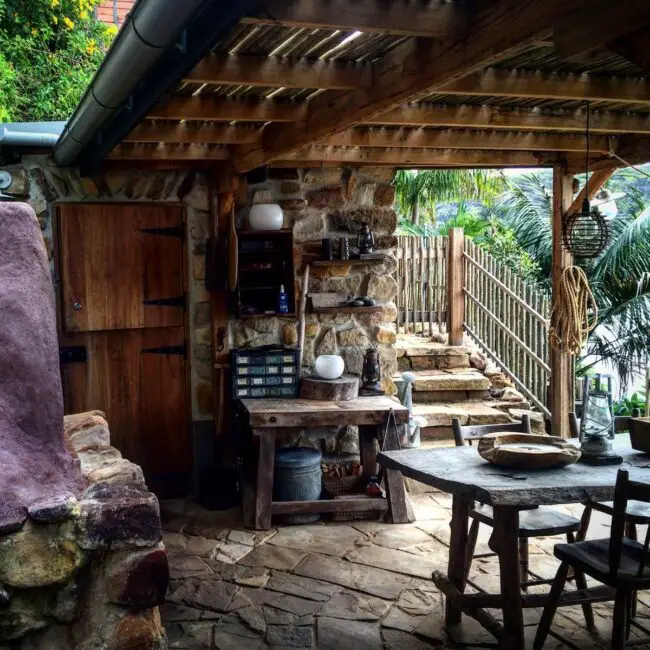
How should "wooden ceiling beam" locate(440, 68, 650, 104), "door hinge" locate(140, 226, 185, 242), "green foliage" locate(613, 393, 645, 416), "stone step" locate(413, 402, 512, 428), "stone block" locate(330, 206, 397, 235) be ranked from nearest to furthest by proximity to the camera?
"wooden ceiling beam" locate(440, 68, 650, 104) < "door hinge" locate(140, 226, 185, 242) < "stone block" locate(330, 206, 397, 235) < "stone step" locate(413, 402, 512, 428) < "green foliage" locate(613, 393, 645, 416)

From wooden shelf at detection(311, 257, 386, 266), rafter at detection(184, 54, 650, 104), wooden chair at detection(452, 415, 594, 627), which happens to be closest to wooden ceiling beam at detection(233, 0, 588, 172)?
rafter at detection(184, 54, 650, 104)

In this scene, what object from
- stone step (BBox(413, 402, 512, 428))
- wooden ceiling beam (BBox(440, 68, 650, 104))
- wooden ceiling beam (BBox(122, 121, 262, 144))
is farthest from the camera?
stone step (BBox(413, 402, 512, 428))

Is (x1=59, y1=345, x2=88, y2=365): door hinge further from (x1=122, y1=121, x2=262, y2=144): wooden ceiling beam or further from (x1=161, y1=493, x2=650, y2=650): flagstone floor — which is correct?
(x1=122, y1=121, x2=262, y2=144): wooden ceiling beam

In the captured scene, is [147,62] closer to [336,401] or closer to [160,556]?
[160,556]

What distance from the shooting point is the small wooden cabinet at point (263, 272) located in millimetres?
5809

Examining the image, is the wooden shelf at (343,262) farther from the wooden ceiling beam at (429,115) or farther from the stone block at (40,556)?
the stone block at (40,556)

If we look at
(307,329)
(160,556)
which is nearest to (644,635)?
(160,556)

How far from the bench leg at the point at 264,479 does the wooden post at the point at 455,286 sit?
3.70 metres

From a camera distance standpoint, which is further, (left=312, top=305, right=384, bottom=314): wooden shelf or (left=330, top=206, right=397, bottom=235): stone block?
(left=330, top=206, right=397, bottom=235): stone block

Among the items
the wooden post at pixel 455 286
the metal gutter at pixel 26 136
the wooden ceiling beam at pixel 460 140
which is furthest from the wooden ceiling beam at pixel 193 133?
the wooden post at pixel 455 286

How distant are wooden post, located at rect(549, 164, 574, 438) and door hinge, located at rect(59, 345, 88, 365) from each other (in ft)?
11.1

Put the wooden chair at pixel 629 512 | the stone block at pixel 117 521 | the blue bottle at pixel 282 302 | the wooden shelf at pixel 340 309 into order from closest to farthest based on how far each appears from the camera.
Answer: the stone block at pixel 117 521
the wooden chair at pixel 629 512
the blue bottle at pixel 282 302
the wooden shelf at pixel 340 309

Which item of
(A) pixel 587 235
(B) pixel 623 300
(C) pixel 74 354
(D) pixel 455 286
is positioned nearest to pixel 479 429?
(A) pixel 587 235

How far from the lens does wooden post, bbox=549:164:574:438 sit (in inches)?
238
